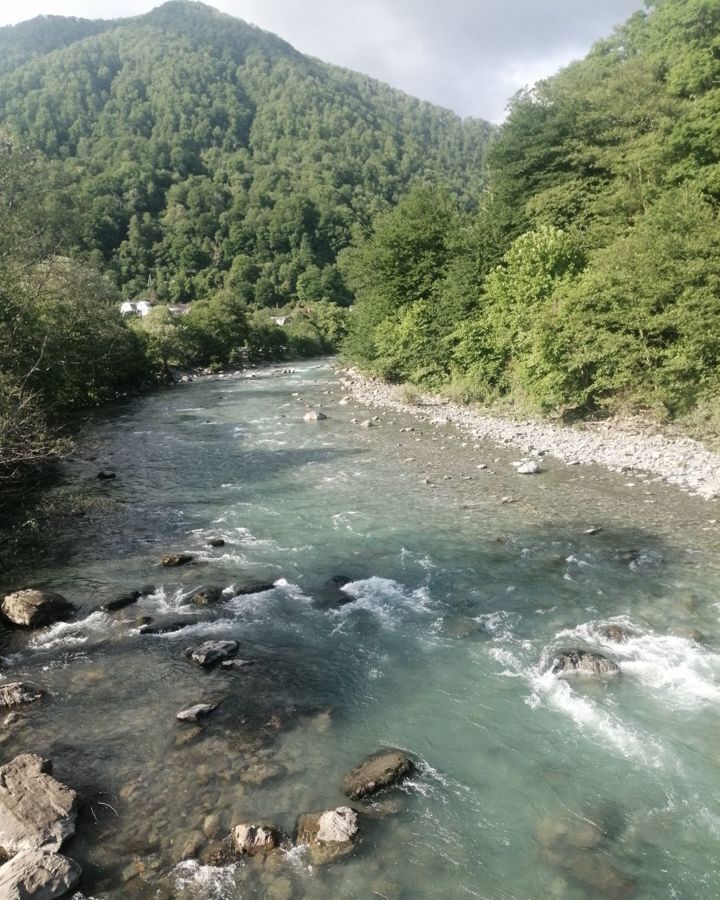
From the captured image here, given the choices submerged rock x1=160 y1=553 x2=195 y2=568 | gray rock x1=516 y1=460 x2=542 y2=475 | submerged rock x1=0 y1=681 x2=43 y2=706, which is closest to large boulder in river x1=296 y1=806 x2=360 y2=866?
submerged rock x1=0 y1=681 x2=43 y2=706

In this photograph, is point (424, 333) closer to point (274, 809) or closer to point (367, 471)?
point (367, 471)

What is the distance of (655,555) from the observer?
1307 cm

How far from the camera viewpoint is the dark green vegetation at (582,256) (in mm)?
21062

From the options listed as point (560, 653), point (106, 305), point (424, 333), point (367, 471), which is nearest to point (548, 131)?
point (424, 333)

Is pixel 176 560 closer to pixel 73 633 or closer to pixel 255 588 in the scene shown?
pixel 255 588

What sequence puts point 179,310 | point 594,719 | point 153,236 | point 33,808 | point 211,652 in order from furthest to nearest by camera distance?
1. point 153,236
2. point 179,310
3. point 211,652
4. point 594,719
5. point 33,808

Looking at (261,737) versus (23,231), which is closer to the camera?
(261,737)

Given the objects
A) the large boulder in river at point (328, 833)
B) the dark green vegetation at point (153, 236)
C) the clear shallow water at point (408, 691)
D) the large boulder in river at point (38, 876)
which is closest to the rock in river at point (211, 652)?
the clear shallow water at point (408, 691)

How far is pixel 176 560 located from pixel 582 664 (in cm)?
917

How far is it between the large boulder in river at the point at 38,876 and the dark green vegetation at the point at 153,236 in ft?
29.2

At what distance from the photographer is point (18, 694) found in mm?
8680

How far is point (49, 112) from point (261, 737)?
217 m

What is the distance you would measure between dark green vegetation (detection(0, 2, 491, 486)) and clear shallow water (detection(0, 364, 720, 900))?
18.6 ft

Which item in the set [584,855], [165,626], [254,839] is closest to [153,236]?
[165,626]
